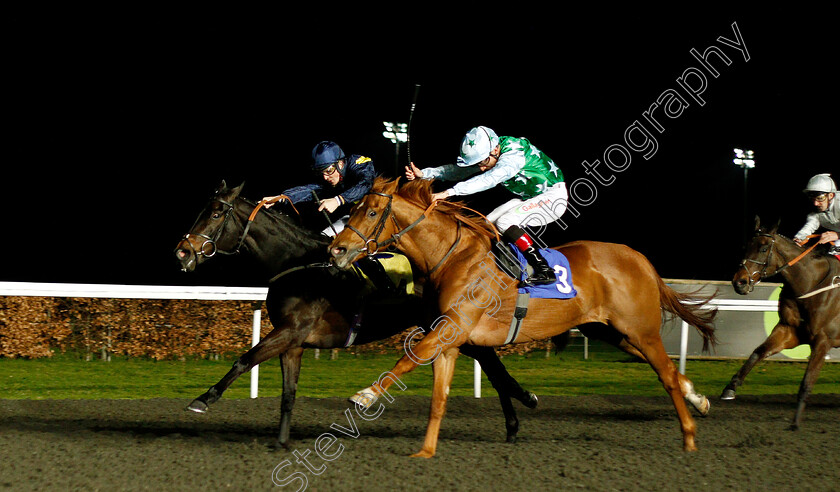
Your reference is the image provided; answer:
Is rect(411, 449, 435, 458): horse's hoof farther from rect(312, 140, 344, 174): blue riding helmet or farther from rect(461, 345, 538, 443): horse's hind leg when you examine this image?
rect(312, 140, 344, 174): blue riding helmet

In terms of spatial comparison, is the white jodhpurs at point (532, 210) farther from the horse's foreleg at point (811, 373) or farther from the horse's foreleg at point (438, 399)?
the horse's foreleg at point (811, 373)

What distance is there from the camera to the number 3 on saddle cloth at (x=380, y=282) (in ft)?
15.4

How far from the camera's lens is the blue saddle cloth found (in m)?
4.46

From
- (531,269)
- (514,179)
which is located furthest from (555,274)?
(514,179)

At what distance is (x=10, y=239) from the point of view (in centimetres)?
1466

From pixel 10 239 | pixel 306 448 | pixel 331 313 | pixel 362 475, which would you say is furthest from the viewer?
pixel 10 239

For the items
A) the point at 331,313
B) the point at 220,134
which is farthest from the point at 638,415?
the point at 220,134

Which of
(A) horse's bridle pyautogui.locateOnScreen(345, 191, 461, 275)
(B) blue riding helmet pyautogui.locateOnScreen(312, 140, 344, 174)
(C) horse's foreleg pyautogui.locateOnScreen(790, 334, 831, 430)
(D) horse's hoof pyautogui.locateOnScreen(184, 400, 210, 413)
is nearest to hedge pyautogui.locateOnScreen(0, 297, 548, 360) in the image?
(B) blue riding helmet pyautogui.locateOnScreen(312, 140, 344, 174)

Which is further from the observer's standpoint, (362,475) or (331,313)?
(331,313)

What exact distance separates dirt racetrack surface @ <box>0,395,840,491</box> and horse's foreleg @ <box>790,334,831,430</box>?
4.5 inches

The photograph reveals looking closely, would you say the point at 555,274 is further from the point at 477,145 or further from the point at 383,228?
the point at 383,228

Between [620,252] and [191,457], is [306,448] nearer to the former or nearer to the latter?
[191,457]

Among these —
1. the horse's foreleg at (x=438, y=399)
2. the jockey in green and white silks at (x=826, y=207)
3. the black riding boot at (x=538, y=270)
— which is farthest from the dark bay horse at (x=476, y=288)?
the jockey in green and white silks at (x=826, y=207)

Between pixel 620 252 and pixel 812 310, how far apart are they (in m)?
2.19
